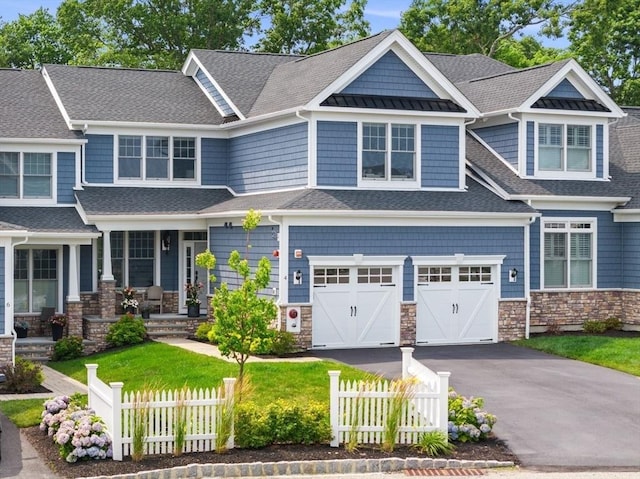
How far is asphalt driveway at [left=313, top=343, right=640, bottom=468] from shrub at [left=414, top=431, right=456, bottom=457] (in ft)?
3.79

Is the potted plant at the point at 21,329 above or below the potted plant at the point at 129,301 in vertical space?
below

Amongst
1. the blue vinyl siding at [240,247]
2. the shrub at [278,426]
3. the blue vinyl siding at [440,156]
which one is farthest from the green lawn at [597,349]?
the shrub at [278,426]

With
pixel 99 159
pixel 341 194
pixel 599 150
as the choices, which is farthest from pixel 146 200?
pixel 599 150

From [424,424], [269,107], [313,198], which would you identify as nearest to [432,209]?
[313,198]

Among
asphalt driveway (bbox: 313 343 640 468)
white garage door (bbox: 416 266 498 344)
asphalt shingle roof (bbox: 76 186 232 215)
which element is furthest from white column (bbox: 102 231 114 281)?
white garage door (bbox: 416 266 498 344)

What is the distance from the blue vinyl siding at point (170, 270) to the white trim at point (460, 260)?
8.12m

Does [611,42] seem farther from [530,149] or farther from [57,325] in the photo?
[57,325]

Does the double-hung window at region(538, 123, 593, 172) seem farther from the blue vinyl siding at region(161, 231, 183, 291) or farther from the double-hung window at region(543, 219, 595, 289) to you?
the blue vinyl siding at region(161, 231, 183, 291)

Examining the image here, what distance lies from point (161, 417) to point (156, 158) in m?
17.0

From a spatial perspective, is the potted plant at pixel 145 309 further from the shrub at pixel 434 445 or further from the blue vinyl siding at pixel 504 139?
the shrub at pixel 434 445

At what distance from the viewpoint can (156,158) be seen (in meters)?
33.2

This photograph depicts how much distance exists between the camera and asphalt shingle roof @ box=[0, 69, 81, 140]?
103 ft

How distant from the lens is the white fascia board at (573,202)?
30.6 m

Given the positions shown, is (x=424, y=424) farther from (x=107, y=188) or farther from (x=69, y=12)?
(x=69, y=12)
